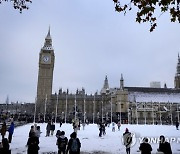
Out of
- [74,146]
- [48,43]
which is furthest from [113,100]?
[74,146]

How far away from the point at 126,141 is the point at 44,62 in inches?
3772

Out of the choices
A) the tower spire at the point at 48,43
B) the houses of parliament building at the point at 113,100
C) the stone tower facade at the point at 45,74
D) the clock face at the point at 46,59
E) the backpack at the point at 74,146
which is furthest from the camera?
the tower spire at the point at 48,43

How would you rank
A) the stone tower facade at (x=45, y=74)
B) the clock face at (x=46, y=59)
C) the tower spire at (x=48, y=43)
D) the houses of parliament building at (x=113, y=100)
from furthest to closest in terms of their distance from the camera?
the tower spire at (x=48, y=43)
the clock face at (x=46, y=59)
the stone tower facade at (x=45, y=74)
the houses of parliament building at (x=113, y=100)

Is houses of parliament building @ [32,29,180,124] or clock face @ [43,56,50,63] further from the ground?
clock face @ [43,56,50,63]

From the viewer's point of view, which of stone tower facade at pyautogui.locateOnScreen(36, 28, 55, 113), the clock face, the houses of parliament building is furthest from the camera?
the clock face

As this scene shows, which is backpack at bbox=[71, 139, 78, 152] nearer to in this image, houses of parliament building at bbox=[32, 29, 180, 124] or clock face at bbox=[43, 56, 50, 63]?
houses of parliament building at bbox=[32, 29, 180, 124]

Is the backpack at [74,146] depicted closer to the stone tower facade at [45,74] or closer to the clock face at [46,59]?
the stone tower facade at [45,74]

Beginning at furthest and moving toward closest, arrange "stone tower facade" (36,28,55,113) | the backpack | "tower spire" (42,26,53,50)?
1. "tower spire" (42,26,53,50)
2. "stone tower facade" (36,28,55,113)
3. the backpack

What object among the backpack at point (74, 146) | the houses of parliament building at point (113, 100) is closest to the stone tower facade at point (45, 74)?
the houses of parliament building at point (113, 100)

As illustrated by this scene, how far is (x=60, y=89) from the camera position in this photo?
109562 millimetres

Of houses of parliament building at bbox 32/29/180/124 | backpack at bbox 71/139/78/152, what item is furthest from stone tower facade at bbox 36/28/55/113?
backpack at bbox 71/139/78/152

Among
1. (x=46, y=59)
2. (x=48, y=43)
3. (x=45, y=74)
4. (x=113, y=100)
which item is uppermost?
(x=48, y=43)

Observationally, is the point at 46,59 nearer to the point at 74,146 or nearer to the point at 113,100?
the point at 113,100

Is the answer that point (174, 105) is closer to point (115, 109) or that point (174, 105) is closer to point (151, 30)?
point (115, 109)
